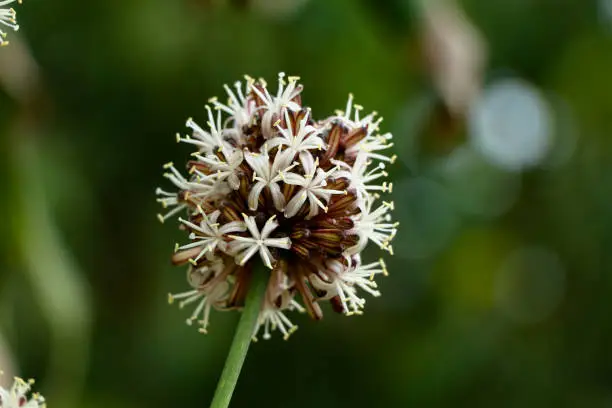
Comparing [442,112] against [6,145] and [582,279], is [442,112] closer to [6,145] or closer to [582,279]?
[6,145]

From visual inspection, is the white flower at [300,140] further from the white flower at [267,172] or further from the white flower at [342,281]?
the white flower at [342,281]

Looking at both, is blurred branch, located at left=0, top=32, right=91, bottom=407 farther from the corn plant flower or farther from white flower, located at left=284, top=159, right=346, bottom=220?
white flower, located at left=284, top=159, right=346, bottom=220

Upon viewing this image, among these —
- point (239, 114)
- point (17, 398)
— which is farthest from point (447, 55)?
point (17, 398)

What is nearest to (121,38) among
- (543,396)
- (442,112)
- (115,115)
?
(115,115)

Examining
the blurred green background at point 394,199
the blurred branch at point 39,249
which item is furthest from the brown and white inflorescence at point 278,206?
the blurred branch at point 39,249

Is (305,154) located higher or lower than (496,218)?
lower

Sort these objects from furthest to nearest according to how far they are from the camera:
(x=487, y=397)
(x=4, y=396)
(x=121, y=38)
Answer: (x=487, y=397) → (x=121, y=38) → (x=4, y=396)

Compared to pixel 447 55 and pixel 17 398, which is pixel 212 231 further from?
pixel 447 55
